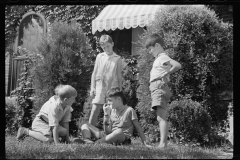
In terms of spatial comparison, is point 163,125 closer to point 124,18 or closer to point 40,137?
point 40,137

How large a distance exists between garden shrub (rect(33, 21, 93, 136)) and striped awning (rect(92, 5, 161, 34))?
195 cm

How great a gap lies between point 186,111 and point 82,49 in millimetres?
3237

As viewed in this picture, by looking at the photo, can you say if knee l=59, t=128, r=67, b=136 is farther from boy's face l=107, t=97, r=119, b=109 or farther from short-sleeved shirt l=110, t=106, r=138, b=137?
boy's face l=107, t=97, r=119, b=109

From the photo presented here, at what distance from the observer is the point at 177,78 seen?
729cm

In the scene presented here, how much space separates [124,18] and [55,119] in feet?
Result: 17.3

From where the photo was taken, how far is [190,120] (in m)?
6.62

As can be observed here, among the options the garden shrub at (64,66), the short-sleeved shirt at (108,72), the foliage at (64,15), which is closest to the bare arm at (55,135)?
the short-sleeved shirt at (108,72)

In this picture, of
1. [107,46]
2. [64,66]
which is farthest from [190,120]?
[64,66]

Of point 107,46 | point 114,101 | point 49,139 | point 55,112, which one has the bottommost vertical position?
point 49,139

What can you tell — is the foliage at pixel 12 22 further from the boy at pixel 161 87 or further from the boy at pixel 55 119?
the boy at pixel 161 87

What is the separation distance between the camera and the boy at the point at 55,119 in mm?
5906

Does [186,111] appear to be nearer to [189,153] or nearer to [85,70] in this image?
[189,153]
